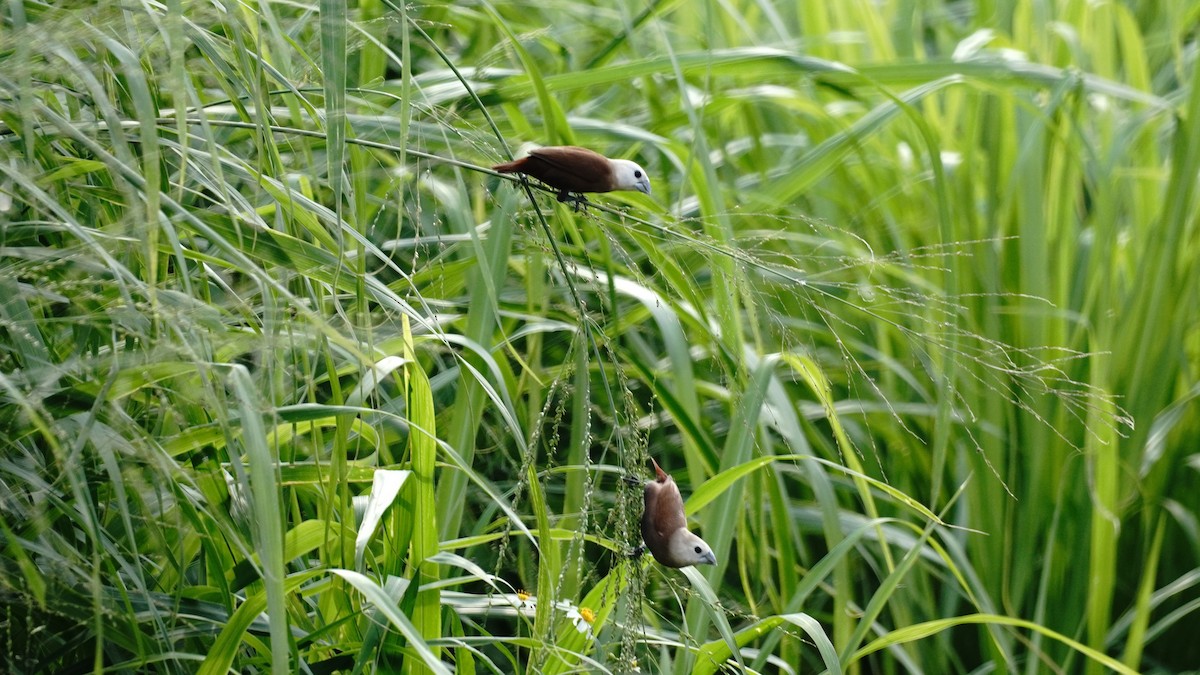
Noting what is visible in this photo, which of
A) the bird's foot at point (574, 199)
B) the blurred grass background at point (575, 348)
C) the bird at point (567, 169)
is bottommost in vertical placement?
the blurred grass background at point (575, 348)

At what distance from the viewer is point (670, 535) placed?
28.7 inches

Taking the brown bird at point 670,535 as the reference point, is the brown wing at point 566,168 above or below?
above

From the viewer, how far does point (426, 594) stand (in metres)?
0.90

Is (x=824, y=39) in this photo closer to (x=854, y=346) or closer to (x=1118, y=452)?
(x=854, y=346)

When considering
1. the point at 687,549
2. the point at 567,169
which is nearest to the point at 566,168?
the point at 567,169

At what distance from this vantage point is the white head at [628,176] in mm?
763

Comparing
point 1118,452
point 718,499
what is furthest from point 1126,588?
point 718,499

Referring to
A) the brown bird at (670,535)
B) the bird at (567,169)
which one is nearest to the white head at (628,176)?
the bird at (567,169)

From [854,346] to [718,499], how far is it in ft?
2.29

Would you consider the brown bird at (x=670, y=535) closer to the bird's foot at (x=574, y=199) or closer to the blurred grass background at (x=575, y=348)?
the blurred grass background at (x=575, y=348)

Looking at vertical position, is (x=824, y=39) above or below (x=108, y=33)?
below

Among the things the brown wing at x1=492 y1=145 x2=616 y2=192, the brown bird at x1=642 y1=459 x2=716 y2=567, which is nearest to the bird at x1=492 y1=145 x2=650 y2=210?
the brown wing at x1=492 y1=145 x2=616 y2=192

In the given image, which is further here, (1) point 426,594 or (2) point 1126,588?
(2) point 1126,588

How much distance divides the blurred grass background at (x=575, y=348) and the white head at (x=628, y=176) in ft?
0.14
